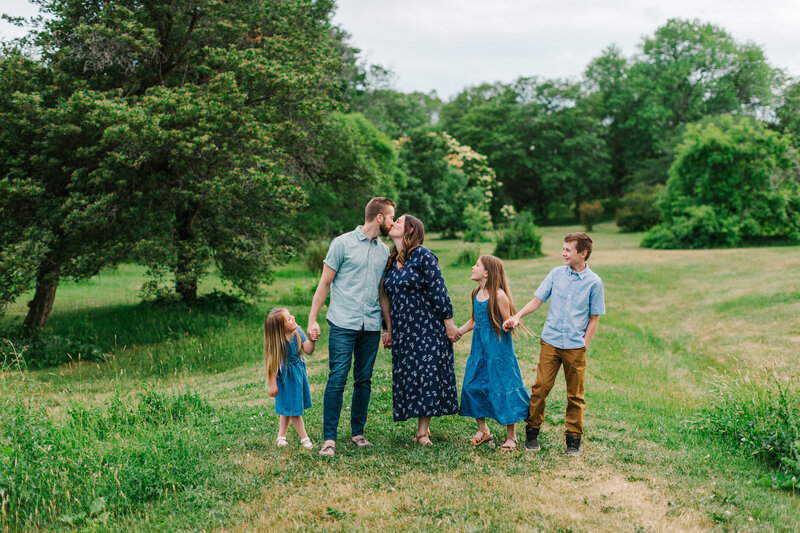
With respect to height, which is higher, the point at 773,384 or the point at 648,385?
the point at 773,384

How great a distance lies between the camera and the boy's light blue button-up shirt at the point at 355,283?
5223 mm

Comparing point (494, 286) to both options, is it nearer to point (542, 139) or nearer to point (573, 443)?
point (573, 443)

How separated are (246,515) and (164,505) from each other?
2.11ft

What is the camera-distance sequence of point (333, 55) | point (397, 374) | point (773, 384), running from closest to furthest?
point (397, 374) → point (773, 384) → point (333, 55)

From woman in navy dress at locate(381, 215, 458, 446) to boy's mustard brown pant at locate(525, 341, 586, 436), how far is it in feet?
2.46

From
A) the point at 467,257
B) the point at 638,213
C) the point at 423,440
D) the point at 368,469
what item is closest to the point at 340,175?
the point at 467,257

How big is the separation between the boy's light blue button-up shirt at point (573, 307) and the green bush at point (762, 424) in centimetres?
196

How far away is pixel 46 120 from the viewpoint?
11367 millimetres

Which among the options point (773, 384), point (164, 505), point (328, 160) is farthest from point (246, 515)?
point (328, 160)

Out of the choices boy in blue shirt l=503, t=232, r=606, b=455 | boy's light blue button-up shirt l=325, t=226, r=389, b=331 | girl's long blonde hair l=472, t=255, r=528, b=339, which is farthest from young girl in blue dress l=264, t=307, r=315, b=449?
boy in blue shirt l=503, t=232, r=606, b=455

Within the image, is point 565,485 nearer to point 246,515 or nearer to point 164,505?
point 246,515

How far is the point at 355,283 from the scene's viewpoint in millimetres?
5281

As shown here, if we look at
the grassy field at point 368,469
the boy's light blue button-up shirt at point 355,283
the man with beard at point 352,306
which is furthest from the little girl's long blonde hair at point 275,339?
the grassy field at point 368,469

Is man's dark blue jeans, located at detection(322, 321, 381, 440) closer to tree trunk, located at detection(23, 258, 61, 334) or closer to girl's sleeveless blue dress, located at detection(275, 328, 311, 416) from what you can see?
girl's sleeveless blue dress, located at detection(275, 328, 311, 416)
